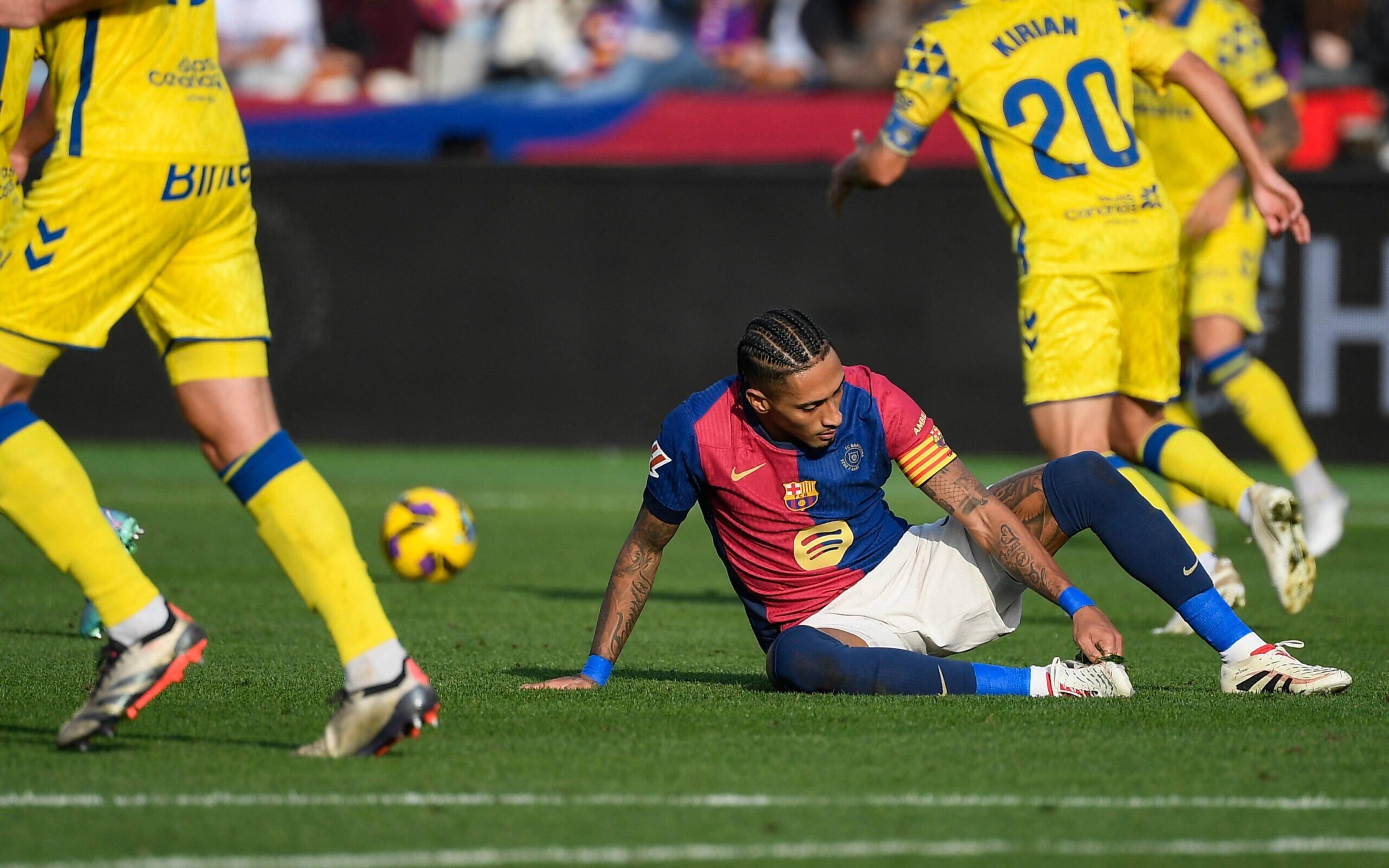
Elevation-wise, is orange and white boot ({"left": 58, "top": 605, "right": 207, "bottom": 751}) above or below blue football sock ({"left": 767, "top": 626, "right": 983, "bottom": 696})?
above

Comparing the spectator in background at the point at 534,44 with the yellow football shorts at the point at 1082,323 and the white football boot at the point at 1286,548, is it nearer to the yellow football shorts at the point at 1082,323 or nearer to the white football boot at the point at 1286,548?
the yellow football shorts at the point at 1082,323

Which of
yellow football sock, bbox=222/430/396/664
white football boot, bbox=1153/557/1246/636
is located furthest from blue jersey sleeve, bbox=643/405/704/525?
white football boot, bbox=1153/557/1246/636

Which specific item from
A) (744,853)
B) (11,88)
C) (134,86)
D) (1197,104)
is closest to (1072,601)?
(744,853)

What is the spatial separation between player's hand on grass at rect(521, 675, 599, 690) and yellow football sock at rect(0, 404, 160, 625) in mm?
1245

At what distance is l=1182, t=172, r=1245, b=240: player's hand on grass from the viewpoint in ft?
25.8

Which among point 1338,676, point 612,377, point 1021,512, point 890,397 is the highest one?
point 890,397

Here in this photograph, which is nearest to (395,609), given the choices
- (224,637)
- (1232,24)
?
(224,637)

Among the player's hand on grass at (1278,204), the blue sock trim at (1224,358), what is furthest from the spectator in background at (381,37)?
the player's hand on grass at (1278,204)

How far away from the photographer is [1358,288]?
1277 centimetres

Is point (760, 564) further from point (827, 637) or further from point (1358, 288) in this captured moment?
point (1358, 288)

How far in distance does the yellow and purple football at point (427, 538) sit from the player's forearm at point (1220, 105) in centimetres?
330

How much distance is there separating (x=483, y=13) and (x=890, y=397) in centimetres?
1323

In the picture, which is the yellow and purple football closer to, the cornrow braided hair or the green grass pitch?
the green grass pitch

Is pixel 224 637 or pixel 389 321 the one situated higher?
pixel 224 637
